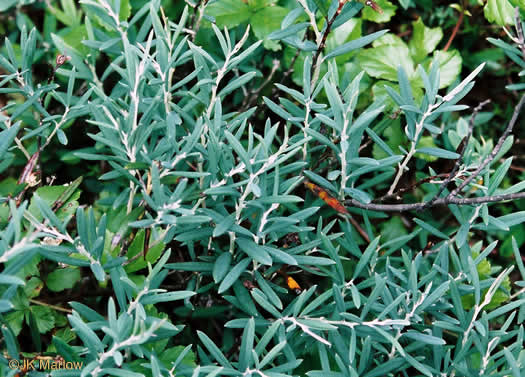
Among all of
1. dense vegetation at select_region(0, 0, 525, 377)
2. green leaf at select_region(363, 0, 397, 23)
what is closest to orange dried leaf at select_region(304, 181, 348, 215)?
dense vegetation at select_region(0, 0, 525, 377)

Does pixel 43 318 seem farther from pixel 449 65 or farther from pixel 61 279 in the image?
pixel 449 65

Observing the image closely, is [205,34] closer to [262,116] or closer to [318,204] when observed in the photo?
[262,116]

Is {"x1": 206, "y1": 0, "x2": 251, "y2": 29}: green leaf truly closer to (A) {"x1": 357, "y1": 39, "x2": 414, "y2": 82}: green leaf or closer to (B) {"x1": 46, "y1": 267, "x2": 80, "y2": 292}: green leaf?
(A) {"x1": 357, "y1": 39, "x2": 414, "y2": 82}: green leaf

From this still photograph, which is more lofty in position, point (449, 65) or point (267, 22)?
point (267, 22)

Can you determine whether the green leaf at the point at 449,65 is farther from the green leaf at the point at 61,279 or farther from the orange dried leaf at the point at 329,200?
the green leaf at the point at 61,279

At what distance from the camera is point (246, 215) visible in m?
1.03

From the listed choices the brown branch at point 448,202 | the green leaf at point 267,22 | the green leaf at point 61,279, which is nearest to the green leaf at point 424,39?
the green leaf at point 267,22

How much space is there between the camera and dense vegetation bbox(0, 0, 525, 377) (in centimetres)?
96

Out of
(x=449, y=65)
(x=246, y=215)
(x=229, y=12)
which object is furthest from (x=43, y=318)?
(x=449, y=65)

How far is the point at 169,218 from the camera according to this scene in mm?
894

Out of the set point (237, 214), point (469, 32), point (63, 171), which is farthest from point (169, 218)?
point (469, 32)

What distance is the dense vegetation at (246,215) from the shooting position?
0.96 metres

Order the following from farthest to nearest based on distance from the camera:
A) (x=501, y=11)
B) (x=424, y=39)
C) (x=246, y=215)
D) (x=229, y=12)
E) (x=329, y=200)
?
1. (x=424, y=39)
2. (x=229, y=12)
3. (x=501, y=11)
4. (x=329, y=200)
5. (x=246, y=215)

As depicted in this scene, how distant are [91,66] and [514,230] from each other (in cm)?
127
